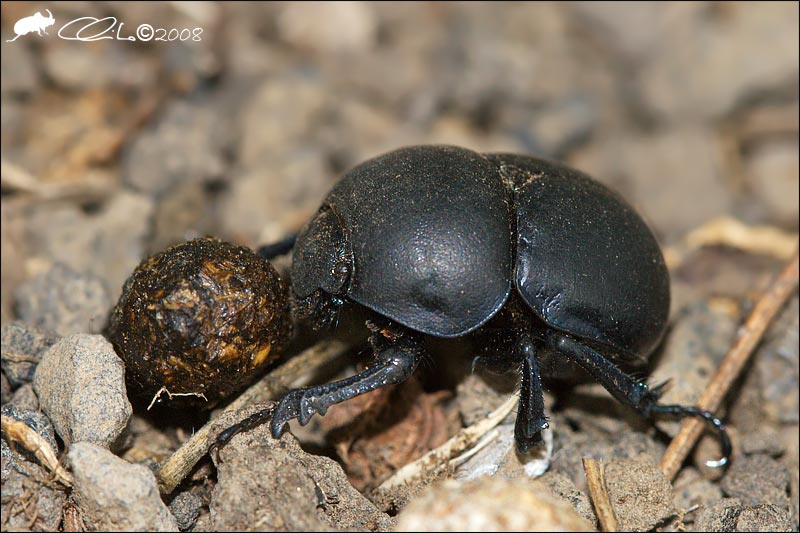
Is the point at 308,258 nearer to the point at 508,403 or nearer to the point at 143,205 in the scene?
the point at 508,403

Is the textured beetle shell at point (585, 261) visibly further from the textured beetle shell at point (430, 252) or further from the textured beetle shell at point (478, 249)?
the textured beetle shell at point (430, 252)

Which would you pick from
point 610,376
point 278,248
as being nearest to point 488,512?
point 610,376

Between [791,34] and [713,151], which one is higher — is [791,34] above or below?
above

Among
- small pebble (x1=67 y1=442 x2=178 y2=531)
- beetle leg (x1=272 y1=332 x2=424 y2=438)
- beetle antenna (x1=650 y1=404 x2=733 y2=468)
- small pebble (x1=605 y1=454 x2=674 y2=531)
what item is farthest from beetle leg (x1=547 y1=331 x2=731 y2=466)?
small pebble (x1=67 y1=442 x2=178 y2=531)

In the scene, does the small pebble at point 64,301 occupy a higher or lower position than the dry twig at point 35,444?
higher

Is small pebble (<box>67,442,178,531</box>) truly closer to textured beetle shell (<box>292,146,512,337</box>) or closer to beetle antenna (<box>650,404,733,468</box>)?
textured beetle shell (<box>292,146,512,337</box>)

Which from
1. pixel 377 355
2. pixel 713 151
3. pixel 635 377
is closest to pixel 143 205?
pixel 377 355

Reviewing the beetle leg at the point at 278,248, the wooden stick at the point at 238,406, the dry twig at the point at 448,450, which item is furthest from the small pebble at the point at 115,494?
the beetle leg at the point at 278,248
